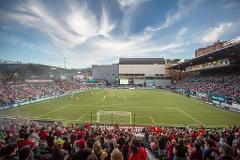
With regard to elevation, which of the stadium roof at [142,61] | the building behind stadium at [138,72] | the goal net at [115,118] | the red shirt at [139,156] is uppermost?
the stadium roof at [142,61]

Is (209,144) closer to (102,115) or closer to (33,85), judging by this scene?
(102,115)

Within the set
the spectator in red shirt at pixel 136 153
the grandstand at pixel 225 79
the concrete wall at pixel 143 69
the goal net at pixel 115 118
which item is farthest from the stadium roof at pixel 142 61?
the spectator in red shirt at pixel 136 153

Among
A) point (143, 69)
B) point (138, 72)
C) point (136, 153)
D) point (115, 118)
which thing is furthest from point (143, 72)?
point (136, 153)

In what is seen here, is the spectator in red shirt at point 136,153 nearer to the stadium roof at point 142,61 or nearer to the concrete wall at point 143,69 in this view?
the concrete wall at point 143,69

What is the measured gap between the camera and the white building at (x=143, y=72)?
387 feet

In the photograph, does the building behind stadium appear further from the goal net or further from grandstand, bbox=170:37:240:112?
the goal net

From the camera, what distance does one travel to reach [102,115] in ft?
109

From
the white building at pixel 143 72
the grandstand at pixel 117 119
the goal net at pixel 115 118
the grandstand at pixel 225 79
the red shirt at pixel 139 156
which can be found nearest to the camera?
the red shirt at pixel 139 156

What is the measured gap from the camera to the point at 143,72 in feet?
404

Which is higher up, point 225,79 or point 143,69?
point 143,69

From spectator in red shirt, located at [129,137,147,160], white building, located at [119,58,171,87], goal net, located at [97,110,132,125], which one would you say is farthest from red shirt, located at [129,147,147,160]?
white building, located at [119,58,171,87]

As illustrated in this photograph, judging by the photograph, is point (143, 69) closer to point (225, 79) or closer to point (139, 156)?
point (225, 79)

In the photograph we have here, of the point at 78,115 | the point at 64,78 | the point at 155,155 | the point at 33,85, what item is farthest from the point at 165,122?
the point at 64,78

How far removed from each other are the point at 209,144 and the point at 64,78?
87416 millimetres
